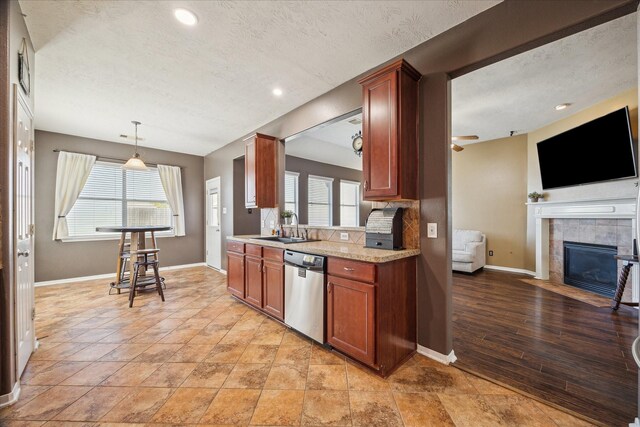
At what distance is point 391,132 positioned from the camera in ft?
6.92

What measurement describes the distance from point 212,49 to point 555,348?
4.11 meters

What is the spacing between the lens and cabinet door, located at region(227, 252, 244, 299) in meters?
3.38

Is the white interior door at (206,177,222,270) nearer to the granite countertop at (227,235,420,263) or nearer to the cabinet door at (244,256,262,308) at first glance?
the cabinet door at (244,256,262,308)

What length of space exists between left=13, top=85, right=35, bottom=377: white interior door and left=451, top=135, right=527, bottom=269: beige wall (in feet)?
22.7

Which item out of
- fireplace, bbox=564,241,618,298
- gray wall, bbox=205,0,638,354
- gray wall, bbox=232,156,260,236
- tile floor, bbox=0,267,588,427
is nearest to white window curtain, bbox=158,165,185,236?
gray wall, bbox=232,156,260,236


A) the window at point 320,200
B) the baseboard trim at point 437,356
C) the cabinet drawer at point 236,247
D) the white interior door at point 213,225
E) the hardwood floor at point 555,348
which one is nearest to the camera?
the hardwood floor at point 555,348

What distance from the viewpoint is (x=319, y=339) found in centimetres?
229

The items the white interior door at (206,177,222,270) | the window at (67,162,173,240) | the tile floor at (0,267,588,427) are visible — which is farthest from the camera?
the white interior door at (206,177,222,270)

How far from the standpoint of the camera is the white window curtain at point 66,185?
4.53 metres

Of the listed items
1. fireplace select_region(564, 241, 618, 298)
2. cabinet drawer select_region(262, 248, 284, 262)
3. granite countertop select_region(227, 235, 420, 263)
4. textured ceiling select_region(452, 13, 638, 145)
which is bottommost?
fireplace select_region(564, 241, 618, 298)

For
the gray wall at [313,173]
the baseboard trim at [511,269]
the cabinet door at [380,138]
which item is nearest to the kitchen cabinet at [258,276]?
the cabinet door at [380,138]

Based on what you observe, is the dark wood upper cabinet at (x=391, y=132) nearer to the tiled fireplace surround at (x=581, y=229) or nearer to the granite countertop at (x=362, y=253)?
the granite countertop at (x=362, y=253)

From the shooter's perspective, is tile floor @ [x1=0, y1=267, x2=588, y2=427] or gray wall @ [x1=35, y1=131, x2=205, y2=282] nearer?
tile floor @ [x1=0, y1=267, x2=588, y2=427]

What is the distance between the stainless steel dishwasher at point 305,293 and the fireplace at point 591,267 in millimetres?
4399
